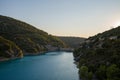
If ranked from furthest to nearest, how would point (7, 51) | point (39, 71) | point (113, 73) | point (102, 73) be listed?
point (7, 51), point (39, 71), point (102, 73), point (113, 73)

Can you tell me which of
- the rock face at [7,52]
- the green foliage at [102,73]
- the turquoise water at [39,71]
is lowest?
the turquoise water at [39,71]

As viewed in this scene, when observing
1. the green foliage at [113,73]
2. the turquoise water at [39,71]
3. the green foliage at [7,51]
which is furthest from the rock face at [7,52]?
the green foliage at [113,73]

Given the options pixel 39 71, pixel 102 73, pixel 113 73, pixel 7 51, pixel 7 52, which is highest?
pixel 7 51

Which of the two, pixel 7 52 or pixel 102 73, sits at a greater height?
pixel 7 52

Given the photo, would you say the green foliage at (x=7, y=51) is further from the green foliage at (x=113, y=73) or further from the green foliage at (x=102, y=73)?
the green foliage at (x=113, y=73)

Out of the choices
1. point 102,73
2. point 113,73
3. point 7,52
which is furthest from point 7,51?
point 113,73

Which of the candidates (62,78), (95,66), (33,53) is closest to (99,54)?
(95,66)

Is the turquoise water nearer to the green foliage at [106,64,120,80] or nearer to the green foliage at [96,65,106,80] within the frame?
the green foliage at [96,65,106,80]

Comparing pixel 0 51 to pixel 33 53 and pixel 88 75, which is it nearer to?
pixel 33 53

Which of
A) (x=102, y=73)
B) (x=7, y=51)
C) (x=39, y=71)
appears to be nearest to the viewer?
Result: (x=102, y=73)

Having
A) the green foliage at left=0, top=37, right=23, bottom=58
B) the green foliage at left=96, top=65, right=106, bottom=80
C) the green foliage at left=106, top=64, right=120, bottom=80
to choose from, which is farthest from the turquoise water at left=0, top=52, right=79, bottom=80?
the green foliage at left=0, top=37, right=23, bottom=58

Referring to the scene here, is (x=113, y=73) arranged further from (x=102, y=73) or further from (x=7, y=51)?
(x=7, y=51)
